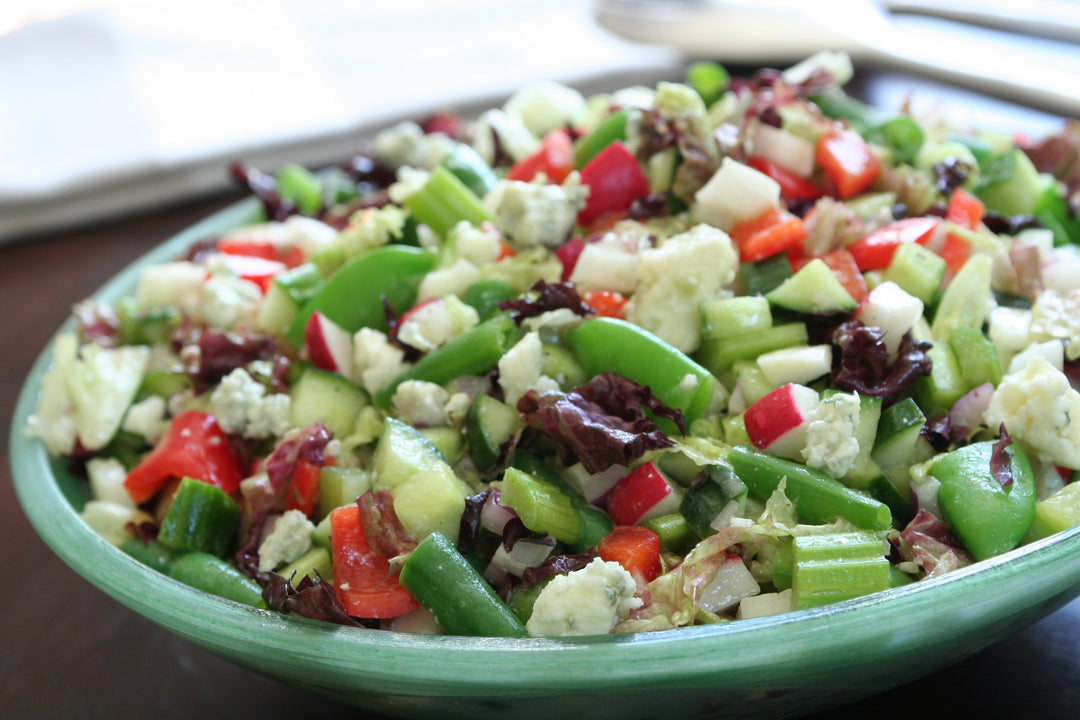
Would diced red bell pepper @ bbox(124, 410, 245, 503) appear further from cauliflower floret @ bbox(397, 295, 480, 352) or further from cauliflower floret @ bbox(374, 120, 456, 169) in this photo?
cauliflower floret @ bbox(374, 120, 456, 169)

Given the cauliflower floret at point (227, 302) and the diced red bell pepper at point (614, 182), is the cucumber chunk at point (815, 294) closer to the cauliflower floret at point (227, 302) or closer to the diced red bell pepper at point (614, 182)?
the diced red bell pepper at point (614, 182)

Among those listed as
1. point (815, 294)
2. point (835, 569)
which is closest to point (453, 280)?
point (815, 294)

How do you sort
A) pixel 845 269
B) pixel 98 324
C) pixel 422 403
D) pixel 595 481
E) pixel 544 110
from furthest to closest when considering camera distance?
pixel 544 110 < pixel 98 324 < pixel 845 269 < pixel 422 403 < pixel 595 481

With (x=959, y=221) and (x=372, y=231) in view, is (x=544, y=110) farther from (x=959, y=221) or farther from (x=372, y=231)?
(x=959, y=221)

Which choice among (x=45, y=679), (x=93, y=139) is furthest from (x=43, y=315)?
(x=45, y=679)

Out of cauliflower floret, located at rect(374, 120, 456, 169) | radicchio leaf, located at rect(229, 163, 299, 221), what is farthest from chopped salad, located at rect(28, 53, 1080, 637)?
cauliflower floret, located at rect(374, 120, 456, 169)

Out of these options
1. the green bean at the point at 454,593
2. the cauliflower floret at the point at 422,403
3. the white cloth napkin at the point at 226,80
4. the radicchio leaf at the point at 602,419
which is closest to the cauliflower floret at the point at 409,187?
the cauliflower floret at the point at 422,403
